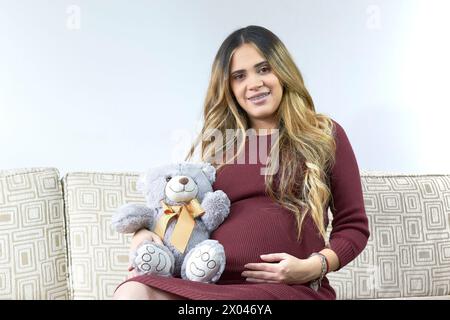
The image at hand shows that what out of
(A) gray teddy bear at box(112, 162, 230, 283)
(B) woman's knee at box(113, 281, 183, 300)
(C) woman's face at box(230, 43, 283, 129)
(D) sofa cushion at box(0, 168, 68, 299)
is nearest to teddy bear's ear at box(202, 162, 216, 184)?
(A) gray teddy bear at box(112, 162, 230, 283)

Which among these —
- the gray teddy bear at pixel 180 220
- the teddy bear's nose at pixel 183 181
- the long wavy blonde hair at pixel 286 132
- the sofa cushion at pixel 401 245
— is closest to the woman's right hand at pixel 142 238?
the gray teddy bear at pixel 180 220

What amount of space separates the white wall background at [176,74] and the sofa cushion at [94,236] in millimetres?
240

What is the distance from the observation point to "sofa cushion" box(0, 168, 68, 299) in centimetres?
160

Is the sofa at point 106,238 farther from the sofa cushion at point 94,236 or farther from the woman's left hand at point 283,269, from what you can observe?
the woman's left hand at point 283,269

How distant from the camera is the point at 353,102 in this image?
210cm

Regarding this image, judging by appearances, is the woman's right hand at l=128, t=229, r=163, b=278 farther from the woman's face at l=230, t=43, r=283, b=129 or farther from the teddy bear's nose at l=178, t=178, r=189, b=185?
the woman's face at l=230, t=43, r=283, b=129

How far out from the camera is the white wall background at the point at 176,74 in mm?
1927

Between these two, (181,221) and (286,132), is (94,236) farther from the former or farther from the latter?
(286,132)

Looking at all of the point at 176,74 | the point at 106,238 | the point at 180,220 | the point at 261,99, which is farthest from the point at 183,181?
the point at 176,74

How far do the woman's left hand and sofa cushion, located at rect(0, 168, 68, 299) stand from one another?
59 cm

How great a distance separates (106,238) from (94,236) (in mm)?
31

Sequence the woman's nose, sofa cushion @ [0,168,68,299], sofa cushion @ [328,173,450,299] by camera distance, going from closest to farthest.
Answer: the woman's nose < sofa cushion @ [0,168,68,299] < sofa cushion @ [328,173,450,299]

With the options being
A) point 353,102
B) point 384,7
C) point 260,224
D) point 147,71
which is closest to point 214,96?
point 260,224

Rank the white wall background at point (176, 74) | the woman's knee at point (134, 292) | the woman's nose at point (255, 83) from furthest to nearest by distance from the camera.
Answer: the white wall background at point (176, 74)
the woman's nose at point (255, 83)
the woman's knee at point (134, 292)
